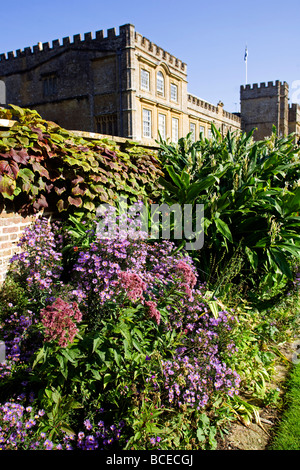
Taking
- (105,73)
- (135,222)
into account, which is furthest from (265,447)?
(105,73)

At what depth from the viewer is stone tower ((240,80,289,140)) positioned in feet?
141

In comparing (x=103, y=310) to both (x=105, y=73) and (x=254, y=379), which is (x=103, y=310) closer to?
(x=254, y=379)

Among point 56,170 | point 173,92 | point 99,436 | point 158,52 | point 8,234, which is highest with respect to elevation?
point 158,52

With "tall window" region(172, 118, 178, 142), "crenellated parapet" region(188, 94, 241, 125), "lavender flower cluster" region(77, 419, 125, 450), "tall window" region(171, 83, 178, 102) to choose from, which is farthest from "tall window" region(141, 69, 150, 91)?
"lavender flower cluster" region(77, 419, 125, 450)

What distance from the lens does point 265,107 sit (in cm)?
4322

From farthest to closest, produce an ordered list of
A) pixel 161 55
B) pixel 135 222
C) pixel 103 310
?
1. pixel 161 55
2. pixel 135 222
3. pixel 103 310

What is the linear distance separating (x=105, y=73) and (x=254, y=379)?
2356cm

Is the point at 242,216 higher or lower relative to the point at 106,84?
lower

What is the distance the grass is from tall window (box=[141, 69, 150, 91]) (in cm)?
2363

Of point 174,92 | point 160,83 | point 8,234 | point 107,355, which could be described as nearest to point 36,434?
point 107,355

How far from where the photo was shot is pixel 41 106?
26.0m

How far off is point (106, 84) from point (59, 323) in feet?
77.5
